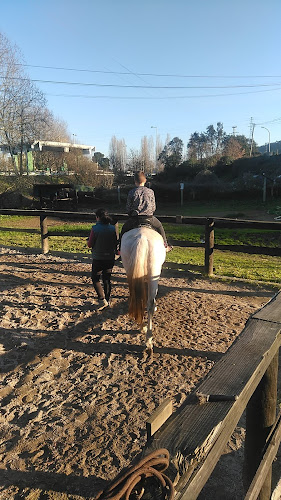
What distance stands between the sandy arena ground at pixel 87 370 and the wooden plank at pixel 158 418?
Answer: 1568 millimetres

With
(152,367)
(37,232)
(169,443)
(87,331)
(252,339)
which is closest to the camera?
(169,443)

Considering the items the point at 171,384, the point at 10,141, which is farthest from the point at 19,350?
the point at 10,141

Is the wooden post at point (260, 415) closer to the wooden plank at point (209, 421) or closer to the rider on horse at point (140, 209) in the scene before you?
the wooden plank at point (209, 421)

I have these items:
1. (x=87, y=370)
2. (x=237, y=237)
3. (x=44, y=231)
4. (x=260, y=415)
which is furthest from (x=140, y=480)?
(x=237, y=237)

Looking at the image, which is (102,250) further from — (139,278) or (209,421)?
(209,421)

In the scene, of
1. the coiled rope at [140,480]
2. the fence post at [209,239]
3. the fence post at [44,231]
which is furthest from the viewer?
the fence post at [44,231]

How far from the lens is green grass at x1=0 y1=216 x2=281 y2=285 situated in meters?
8.05

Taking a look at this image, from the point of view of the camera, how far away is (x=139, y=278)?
13.6 feet

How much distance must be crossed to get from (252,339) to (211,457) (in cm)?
82

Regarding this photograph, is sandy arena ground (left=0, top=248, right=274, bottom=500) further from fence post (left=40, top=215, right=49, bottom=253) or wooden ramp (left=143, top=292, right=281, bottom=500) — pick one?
fence post (left=40, top=215, right=49, bottom=253)

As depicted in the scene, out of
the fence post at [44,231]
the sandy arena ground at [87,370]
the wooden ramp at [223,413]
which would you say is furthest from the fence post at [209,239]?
the wooden ramp at [223,413]

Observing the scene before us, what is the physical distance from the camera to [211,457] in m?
1.05

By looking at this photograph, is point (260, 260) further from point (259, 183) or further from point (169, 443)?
point (259, 183)

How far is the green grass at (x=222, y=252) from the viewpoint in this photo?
805 centimetres
